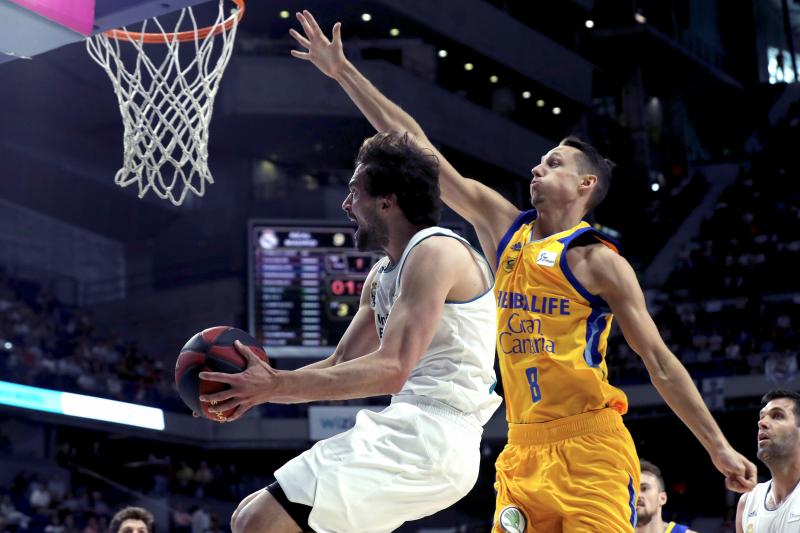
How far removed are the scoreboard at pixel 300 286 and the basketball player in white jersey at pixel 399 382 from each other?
14.2 m

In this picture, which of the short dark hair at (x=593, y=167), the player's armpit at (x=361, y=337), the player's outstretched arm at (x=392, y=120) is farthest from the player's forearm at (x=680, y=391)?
the player's armpit at (x=361, y=337)

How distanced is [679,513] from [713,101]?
16667mm

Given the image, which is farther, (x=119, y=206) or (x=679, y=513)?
(x=119, y=206)

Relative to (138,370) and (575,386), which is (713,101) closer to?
(138,370)

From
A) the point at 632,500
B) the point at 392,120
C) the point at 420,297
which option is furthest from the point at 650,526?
the point at 420,297

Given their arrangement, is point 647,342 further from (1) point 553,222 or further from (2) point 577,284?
(1) point 553,222

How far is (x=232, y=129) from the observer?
21.0 m

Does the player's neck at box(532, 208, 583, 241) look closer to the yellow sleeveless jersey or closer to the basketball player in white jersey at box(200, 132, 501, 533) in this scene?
the yellow sleeveless jersey

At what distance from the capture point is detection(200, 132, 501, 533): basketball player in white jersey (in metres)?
3.12

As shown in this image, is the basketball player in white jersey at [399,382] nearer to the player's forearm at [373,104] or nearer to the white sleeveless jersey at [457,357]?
the white sleeveless jersey at [457,357]

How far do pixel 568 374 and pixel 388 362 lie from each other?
1337 mm

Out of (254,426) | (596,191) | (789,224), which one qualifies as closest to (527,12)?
(789,224)

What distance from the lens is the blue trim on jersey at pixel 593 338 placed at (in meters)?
4.33

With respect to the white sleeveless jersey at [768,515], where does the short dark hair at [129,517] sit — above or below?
below
